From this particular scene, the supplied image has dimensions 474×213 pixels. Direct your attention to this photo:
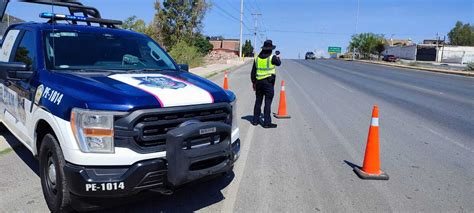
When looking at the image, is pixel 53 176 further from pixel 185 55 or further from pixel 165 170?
pixel 185 55

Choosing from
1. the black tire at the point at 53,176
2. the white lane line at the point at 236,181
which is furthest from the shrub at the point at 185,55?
the black tire at the point at 53,176

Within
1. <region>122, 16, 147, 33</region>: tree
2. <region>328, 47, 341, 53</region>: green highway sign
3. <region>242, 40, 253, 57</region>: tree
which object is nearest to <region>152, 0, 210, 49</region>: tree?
<region>122, 16, 147, 33</region>: tree

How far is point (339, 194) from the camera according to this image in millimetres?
4637

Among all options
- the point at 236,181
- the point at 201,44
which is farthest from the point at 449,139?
the point at 201,44

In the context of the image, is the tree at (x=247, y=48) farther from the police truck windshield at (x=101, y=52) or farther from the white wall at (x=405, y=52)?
the police truck windshield at (x=101, y=52)

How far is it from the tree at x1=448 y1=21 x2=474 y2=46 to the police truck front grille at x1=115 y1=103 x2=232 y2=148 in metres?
131

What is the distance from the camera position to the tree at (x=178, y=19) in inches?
2173

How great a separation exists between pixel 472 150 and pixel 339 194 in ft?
11.8

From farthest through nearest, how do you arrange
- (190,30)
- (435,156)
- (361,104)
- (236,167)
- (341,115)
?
1. (190,30)
2. (361,104)
3. (341,115)
4. (435,156)
5. (236,167)

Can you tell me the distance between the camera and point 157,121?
11.3 feet

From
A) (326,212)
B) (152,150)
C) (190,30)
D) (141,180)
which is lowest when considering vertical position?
(326,212)

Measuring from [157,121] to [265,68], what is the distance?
499 cm

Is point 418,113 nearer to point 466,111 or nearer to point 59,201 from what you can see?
point 466,111

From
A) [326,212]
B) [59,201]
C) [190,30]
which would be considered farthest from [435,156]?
[190,30]
